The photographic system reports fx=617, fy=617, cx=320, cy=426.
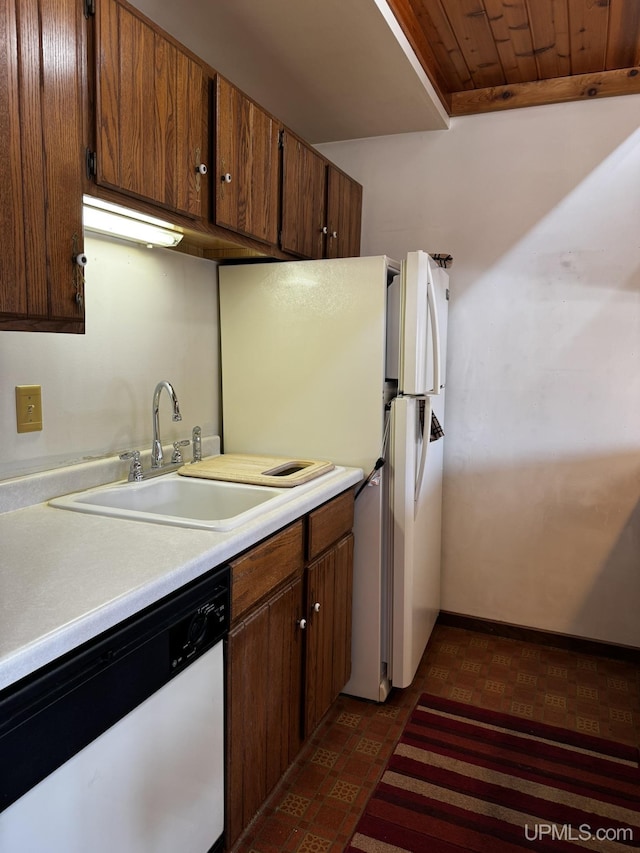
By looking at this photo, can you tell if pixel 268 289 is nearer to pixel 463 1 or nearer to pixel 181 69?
pixel 181 69

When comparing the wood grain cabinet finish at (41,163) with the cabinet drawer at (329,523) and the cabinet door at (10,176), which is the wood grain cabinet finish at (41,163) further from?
the cabinet drawer at (329,523)

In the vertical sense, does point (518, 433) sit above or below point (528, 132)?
below

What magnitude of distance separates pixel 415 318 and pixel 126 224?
3.35 feet

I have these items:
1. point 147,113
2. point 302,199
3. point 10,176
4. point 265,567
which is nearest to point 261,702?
point 265,567

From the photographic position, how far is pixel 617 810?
185cm

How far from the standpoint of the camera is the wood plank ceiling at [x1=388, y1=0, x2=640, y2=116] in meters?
2.12

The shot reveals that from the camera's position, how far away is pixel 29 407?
64.5 inches

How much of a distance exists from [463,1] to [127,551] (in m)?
2.06

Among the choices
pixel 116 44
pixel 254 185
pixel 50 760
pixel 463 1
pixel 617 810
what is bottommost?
pixel 617 810

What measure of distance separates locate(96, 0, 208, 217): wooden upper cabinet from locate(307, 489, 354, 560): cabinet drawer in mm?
952

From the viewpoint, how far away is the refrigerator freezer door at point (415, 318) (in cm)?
221

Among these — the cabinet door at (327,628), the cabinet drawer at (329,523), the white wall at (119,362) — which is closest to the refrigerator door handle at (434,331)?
the cabinet drawer at (329,523)

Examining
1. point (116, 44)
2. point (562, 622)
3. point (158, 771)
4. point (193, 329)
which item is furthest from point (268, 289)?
point (562, 622)

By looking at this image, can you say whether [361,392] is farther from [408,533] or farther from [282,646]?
[282,646]
